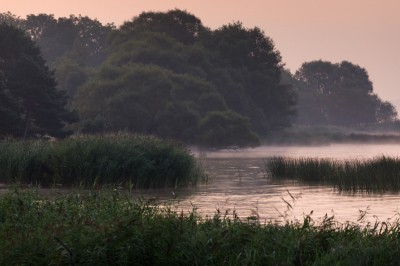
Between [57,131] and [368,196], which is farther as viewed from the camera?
[57,131]

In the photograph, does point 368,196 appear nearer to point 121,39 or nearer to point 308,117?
point 121,39

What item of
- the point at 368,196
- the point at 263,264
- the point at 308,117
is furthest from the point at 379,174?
the point at 308,117

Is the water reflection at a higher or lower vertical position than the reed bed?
lower

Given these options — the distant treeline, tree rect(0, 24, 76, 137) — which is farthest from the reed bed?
tree rect(0, 24, 76, 137)

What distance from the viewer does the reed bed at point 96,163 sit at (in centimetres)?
3238

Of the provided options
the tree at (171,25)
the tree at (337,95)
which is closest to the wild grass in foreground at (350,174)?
the tree at (171,25)

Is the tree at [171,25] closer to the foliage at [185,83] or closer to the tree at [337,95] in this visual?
the foliage at [185,83]

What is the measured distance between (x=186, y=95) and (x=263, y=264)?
262ft

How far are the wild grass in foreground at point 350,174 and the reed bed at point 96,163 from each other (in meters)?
4.88

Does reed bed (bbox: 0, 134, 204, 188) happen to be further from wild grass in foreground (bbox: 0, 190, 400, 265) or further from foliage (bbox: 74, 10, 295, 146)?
foliage (bbox: 74, 10, 295, 146)

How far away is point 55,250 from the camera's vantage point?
42.0ft

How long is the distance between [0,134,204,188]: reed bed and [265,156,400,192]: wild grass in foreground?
488 centimetres

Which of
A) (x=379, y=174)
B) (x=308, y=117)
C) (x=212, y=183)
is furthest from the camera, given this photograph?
(x=308, y=117)

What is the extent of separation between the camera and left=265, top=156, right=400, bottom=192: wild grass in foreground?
3089 cm
